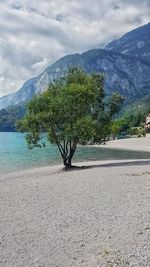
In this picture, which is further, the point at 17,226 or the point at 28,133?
the point at 28,133

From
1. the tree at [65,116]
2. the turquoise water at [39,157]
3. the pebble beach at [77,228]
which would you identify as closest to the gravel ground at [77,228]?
the pebble beach at [77,228]

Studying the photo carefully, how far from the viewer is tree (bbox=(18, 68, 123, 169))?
41.6 m

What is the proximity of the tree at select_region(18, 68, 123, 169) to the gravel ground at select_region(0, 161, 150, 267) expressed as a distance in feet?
58.6

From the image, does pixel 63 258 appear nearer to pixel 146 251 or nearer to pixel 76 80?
pixel 146 251

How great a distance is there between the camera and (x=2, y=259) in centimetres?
1196

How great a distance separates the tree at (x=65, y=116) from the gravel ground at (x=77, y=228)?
703 inches

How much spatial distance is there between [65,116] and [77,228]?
92.1ft

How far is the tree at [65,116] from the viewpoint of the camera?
1639 inches

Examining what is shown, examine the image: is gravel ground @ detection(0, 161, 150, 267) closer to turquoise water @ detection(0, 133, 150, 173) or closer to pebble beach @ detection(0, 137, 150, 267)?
pebble beach @ detection(0, 137, 150, 267)

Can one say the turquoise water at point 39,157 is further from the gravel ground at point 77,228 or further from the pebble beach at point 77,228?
the gravel ground at point 77,228

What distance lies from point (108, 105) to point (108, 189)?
25053mm

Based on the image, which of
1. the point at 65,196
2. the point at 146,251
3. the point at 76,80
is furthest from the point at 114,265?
the point at 76,80

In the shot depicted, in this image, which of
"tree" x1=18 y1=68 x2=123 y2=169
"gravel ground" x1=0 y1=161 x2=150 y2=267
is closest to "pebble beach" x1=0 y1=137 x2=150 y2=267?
"gravel ground" x1=0 y1=161 x2=150 y2=267

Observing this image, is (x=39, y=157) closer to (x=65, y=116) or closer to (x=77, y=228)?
(x=65, y=116)
